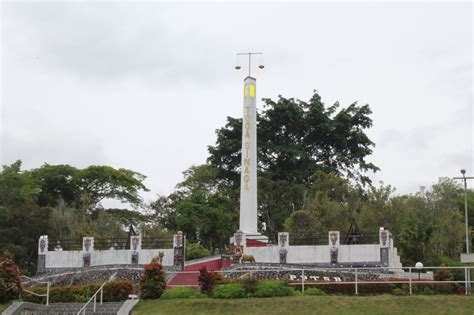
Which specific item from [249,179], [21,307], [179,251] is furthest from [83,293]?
[249,179]

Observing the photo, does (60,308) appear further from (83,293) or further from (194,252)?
(194,252)

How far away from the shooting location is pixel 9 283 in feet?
82.2

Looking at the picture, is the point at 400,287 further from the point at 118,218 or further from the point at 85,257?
the point at 118,218

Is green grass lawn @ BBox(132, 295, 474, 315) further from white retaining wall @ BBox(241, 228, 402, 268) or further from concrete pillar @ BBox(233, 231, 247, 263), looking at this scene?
concrete pillar @ BBox(233, 231, 247, 263)

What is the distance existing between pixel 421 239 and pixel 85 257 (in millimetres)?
18800

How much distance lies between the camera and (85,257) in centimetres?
3631

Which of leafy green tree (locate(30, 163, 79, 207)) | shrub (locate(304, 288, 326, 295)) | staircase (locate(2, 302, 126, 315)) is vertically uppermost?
leafy green tree (locate(30, 163, 79, 207))

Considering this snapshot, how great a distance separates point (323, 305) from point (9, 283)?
11132mm

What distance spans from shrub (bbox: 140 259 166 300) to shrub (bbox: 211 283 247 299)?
1.98m

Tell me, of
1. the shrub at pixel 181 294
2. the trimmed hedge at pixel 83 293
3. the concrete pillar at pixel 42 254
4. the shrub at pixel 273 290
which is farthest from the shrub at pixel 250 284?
the concrete pillar at pixel 42 254

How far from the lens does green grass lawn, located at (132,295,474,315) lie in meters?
22.5

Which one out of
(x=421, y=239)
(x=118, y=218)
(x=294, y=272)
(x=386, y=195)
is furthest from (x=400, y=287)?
(x=118, y=218)

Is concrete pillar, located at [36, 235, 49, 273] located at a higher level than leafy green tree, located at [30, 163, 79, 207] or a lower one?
lower

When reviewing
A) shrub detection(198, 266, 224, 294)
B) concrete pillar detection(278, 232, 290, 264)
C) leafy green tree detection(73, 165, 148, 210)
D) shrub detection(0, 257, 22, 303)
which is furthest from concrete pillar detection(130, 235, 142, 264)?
leafy green tree detection(73, 165, 148, 210)
